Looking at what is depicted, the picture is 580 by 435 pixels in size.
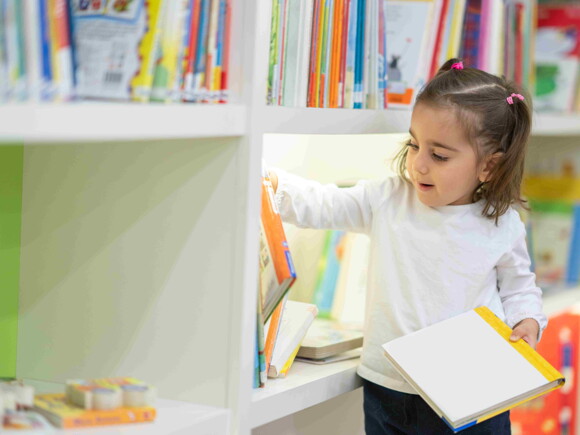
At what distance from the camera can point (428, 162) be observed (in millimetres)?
1264

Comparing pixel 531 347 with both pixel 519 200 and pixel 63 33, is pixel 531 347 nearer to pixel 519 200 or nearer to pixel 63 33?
pixel 519 200

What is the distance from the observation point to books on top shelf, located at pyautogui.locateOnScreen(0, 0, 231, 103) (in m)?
0.78

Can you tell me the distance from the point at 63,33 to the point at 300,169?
83cm

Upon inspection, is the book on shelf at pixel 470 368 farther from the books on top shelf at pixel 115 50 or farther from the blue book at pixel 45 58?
the blue book at pixel 45 58

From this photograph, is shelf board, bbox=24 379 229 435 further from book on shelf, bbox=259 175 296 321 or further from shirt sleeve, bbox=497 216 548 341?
shirt sleeve, bbox=497 216 548 341

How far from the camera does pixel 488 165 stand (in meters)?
1.31

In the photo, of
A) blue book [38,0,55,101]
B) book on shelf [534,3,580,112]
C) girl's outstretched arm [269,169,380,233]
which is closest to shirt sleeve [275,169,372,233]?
girl's outstretched arm [269,169,380,233]

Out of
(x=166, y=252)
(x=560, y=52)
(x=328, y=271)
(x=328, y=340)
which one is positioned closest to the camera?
(x=166, y=252)

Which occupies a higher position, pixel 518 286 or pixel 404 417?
pixel 518 286

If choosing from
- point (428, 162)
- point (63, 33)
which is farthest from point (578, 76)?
point (63, 33)

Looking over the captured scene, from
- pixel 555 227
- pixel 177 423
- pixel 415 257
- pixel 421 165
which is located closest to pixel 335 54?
pixel 421 165

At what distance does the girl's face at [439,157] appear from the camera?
125 centimetres

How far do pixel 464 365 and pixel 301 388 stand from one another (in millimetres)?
229

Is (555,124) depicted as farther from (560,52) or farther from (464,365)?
(464,365)
